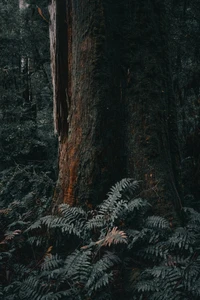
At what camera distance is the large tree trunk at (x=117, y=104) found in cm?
379

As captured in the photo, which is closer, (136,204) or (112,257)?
(112,257)

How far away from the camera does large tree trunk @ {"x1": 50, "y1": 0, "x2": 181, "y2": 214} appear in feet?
12.4

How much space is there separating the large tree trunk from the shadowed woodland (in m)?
0.01

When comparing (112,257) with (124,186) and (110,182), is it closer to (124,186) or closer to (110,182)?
(124,186)

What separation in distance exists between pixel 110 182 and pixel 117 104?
1.03 m

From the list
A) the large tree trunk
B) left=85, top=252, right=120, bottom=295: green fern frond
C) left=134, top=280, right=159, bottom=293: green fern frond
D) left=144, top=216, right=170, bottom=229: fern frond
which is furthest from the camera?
the large tree trunk

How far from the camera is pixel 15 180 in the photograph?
6535 mm

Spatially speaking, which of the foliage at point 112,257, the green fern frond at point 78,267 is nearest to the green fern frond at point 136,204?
the foliage at point 112,257

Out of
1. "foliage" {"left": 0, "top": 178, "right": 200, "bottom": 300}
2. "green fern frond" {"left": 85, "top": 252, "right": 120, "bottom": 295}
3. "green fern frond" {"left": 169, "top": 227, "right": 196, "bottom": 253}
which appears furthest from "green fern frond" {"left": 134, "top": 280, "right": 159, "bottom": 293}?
"green fern frond" {"left": 169, "top": 227, "right": 196, "bottom": 253}

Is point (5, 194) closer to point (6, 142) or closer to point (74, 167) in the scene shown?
point (74, 167)

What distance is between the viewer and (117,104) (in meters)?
4.00

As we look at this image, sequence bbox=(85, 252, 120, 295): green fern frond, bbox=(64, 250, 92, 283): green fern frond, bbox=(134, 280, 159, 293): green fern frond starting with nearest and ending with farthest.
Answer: bbox=(134, 280, 159, 293): green fern frond → bbox=(85, 252, 120, 295): green fern frond → bbox=(64, 250, 92, 283): green fern frond

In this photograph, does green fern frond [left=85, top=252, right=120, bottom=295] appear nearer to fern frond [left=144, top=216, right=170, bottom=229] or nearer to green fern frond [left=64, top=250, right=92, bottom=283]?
green fern frond [left=64, top=250, right=92, bottom=283]

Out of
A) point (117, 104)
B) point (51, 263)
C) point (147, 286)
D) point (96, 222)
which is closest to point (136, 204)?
point (96, 222)
